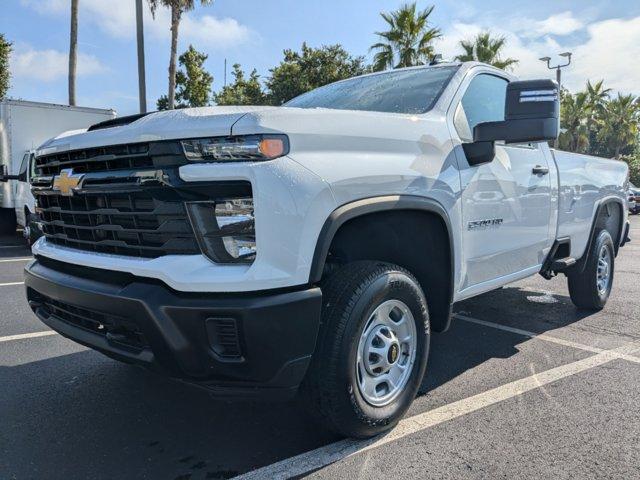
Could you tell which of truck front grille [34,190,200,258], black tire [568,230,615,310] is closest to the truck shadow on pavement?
truck front grille [34,190,200,258]

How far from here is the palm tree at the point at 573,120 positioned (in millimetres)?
34594

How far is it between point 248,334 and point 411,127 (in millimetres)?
1415

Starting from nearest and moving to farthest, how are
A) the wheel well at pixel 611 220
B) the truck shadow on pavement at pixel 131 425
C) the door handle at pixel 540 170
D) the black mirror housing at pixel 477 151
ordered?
the truck shadow on pavement at pixel 131 425, the black mirror housing at pixel 477 151, the door handle at pixel 540 170, the wheel well at pixel 611 220

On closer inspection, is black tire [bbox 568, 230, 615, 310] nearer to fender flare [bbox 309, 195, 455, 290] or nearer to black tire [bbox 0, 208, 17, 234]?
fender flare [bbox 309, 195, 455, 290]

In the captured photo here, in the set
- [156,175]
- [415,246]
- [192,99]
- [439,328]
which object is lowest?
[439,328]

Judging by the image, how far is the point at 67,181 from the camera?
2625 millimetres

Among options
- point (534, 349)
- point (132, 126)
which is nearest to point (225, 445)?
point (132, 126)

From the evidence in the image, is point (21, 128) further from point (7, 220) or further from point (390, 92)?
point (390, 92)

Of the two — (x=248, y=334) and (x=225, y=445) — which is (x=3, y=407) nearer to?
(x=225, y=445)

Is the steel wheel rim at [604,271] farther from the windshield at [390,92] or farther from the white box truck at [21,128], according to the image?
the white box truck at [21,128]

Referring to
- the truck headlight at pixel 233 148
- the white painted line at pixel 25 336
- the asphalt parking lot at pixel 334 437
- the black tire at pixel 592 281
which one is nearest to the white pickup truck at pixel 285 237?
the truck headlight at pixel 233 148

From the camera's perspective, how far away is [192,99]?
29.3 metres

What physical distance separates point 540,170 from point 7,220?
1314 centimetres

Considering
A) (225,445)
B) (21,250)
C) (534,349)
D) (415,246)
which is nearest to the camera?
(225,445)
